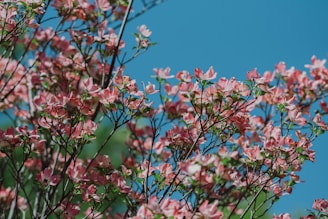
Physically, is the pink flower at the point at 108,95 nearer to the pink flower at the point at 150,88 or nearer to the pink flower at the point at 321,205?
the pink flower at the point at 150,88

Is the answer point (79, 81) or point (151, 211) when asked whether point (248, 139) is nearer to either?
point (79, 81)

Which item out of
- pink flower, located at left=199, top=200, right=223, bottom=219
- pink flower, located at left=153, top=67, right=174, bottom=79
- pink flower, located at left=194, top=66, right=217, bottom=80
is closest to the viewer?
pink flower, located at left=199, top=200, right=223, bottom=219

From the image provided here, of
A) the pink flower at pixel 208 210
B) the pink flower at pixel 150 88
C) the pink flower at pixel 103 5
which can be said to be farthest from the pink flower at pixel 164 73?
the pink flower at pixel 208 210

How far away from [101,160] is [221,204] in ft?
3.00

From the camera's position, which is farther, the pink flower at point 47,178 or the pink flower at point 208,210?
the pink flower at point 47,178

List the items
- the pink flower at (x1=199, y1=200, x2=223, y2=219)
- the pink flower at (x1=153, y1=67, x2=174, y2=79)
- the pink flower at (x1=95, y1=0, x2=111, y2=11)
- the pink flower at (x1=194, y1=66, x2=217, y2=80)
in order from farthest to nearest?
the pink flower at (x1=95, y1=0, x2=111, y2=11), the pink flower at (x1=153, y1=67, x2=174, y2=79), the pink flower at (x1=194, y1=66, x2=217, y2=80), the pink flower at (x1=199, y1=200, x2=223, y2=219)

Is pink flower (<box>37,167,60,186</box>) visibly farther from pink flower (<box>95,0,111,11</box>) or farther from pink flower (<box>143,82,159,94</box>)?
pink flower (<box>95,0,111,11</box>)

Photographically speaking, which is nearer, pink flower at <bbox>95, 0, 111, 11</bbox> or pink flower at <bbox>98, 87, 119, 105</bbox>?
pink flower at <bbox>98, 87, 119, 105</bbox>

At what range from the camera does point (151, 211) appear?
5.69 ft

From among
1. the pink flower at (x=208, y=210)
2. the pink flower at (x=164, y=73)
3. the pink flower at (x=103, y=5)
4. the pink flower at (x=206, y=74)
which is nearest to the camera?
the pink flower at (x=208, y=210)

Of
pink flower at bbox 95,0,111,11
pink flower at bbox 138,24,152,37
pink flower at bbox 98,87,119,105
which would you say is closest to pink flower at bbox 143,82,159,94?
pink flower at bbox 98,87,119,105

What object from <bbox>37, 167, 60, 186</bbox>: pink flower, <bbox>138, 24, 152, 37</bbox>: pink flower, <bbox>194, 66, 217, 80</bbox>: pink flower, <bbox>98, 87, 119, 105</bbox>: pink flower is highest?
<bbox>138, 24, 152, 37</bbox>: pink flower

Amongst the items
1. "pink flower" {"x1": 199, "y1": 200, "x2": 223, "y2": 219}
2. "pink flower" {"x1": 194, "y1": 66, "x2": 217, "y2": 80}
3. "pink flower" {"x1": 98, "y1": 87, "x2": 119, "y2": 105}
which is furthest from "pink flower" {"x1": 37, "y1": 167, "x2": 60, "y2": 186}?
"pink flower" {"x1": 199, "y1": 200, "x2": 223, "y2": 219}

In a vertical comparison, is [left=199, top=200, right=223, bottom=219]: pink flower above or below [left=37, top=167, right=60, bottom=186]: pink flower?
below
